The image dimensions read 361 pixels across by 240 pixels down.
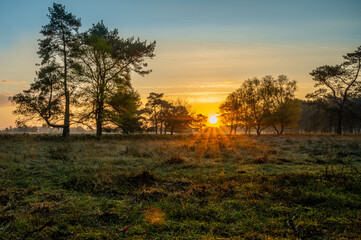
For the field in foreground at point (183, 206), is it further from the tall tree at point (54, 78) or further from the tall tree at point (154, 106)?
the tall tree at point (154, 106)

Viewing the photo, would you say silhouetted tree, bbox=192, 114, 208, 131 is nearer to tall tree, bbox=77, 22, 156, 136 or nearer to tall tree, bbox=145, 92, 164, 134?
tall tree, bbox=145, 92, 164, 134

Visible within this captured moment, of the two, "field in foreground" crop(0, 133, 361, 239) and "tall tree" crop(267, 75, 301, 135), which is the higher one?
"tall tree" crop(267, 75, 301, 135)

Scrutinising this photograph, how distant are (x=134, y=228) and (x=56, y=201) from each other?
2354 millimetres

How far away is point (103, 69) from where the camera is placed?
2664 cm

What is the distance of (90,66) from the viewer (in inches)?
1030

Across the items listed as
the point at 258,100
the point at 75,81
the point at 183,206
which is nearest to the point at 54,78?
the point at 75,81

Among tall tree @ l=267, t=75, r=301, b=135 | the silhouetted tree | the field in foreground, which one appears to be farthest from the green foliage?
the field in foreground

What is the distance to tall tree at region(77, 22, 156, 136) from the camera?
82.9 ft

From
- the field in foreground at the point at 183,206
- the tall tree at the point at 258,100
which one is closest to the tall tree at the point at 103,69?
the field in foreground at the point at 183,206

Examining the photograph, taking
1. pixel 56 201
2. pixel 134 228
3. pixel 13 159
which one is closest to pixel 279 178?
pixel 134 228

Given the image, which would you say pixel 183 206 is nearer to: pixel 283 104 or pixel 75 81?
pixel 75 81

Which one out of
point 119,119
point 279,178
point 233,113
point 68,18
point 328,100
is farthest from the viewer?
point 233,113

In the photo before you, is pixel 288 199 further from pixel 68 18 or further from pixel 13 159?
pixel 68 18

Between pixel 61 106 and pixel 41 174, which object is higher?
pixel 61 106
